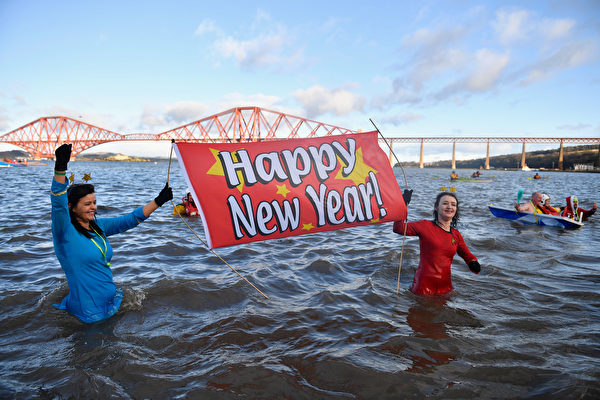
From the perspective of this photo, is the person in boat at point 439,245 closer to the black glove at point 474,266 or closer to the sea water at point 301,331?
the black glove at point 474,266

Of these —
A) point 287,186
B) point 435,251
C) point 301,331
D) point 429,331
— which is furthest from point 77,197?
point 435,251

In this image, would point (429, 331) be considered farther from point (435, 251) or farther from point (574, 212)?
point (574, 212)

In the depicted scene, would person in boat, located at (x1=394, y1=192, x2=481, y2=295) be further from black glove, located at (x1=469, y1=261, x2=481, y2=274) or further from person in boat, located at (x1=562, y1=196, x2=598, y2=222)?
person in boat, located at (x1=562, y1=196, x2=598, y2=222)

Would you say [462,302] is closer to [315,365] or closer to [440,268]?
[440,268]

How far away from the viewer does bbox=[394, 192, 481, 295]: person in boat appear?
4684mm

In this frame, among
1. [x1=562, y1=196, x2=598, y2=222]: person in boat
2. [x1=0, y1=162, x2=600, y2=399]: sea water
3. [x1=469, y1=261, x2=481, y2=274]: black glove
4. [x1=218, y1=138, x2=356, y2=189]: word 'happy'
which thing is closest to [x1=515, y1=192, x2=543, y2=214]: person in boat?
[x1=562, y1=196, x2=598, y2=222]: person in boat

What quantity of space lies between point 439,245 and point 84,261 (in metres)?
4.42

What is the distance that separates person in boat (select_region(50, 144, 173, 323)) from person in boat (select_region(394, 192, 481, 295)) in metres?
3.43

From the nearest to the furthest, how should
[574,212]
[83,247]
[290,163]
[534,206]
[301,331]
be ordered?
[83,247] → [301,331] → [290,163] → [574,212] → [534,206]

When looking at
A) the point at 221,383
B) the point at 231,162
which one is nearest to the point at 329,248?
the point at 231,162

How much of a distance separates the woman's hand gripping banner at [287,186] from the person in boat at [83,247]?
60 centimetres

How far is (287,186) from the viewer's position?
4.20m

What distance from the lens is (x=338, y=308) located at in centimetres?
486

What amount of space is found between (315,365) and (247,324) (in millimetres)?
1239
